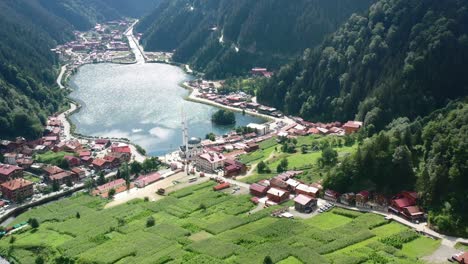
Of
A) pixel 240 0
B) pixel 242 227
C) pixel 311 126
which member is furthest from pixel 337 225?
pixel 240 0

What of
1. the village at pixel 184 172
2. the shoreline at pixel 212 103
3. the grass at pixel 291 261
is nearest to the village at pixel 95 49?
the shoreline at pixel 212 103

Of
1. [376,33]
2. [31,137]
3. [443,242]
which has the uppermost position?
[376,33]

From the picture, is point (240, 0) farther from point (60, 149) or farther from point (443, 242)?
point (443, 242)

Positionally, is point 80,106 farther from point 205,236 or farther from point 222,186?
point 205,236

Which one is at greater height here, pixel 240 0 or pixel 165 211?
pixel 240 0

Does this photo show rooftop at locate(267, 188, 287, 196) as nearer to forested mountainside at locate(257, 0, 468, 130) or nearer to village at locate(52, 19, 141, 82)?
forested mountainside at locate(257, 0, 468, 130)

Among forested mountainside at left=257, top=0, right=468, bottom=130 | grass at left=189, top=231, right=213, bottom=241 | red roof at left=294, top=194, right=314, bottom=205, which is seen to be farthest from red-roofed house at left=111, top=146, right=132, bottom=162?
forested mountainside at left=257, top=0, right=468, bottom=130
